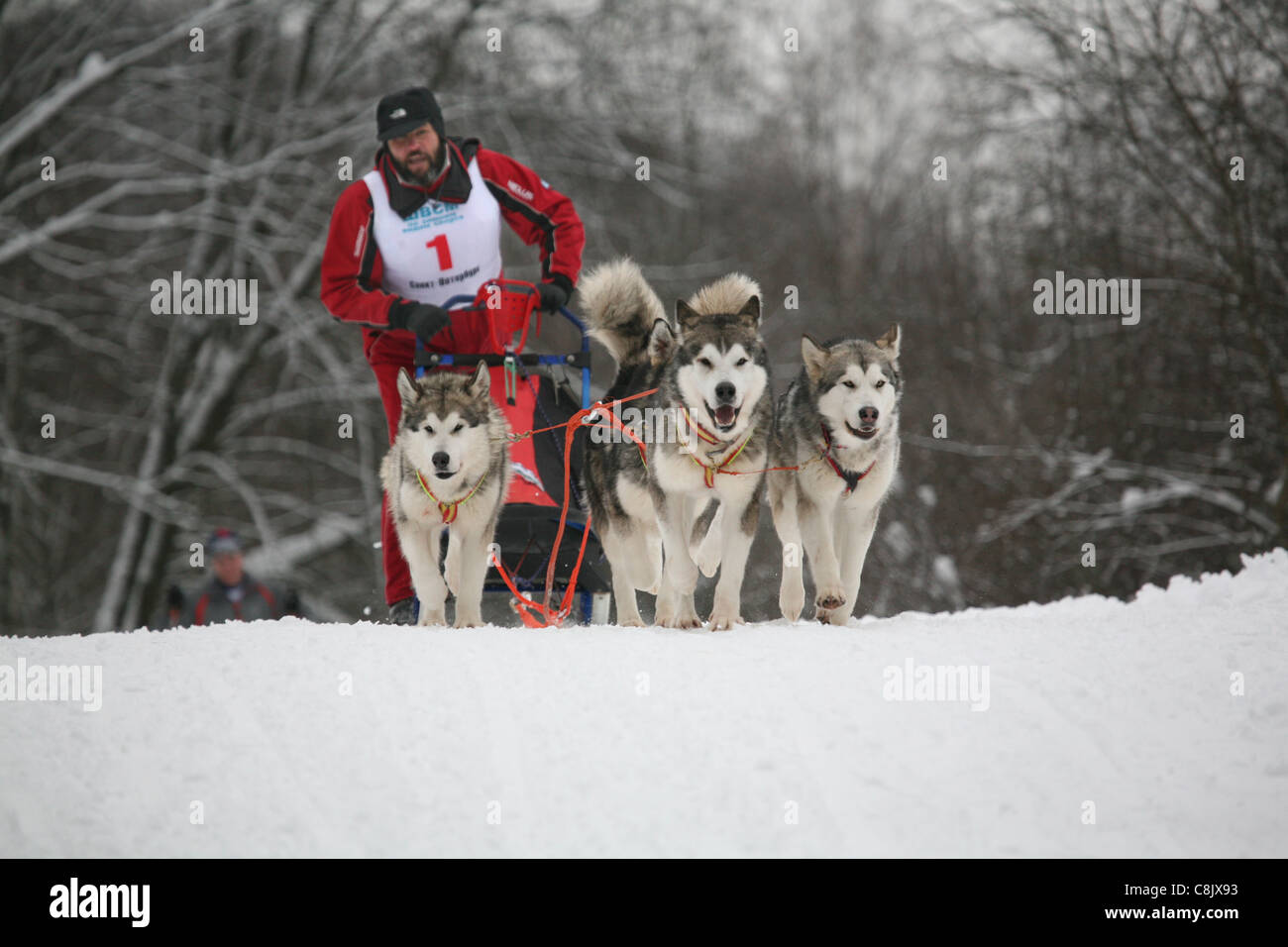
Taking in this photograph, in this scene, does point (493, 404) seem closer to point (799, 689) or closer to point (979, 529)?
point (799, 689)

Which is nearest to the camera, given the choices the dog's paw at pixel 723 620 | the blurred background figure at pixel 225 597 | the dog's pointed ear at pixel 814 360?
the dog's paw at pixel 723 620

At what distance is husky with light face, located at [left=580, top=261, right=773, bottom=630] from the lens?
185 inches

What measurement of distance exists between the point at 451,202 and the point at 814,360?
1.89 m

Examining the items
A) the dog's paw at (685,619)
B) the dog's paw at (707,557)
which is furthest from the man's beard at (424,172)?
the dog's paw at (685,619)

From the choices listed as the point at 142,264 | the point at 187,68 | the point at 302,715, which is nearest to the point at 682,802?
the point at 302,715

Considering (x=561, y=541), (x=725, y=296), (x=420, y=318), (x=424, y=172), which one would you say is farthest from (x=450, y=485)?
(x=424, y=172)

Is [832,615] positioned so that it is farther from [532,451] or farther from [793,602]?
[532,451]

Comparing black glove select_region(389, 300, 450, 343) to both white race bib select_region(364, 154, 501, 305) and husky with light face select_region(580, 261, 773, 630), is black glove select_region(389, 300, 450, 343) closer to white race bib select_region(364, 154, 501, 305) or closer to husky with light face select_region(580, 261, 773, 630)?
white race bib select_region(364, 154, 501, 305)

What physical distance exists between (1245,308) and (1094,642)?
538cm

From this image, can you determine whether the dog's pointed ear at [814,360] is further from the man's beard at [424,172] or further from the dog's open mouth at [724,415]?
the man's beard at [424,172]

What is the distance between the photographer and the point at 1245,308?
27.7 ft

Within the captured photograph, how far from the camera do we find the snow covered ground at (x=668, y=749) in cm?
279

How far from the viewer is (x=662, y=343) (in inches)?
198

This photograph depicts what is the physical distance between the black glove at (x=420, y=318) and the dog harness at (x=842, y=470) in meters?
1.71
